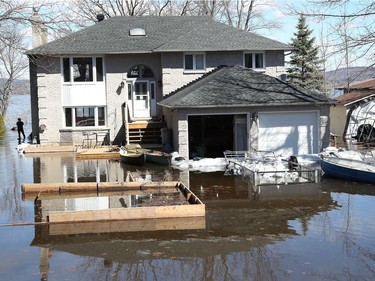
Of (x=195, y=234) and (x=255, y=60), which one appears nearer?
(x=195, y=234)

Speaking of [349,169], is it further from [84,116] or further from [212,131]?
[84,116]

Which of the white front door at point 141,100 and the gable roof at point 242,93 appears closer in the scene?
the gable roof at point 242,93

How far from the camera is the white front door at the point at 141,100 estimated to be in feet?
101

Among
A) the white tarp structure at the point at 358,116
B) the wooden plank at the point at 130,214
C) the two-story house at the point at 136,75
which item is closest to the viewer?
the wooden plank at the point at 130,214

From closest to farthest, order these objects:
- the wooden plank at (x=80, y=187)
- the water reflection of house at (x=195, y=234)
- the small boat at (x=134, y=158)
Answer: the water reflection of house at (x=195, y=234), the wooden plank at (x=80, y=187), the small boat at (x=134, y=158)

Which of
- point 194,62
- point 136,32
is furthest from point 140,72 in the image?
point 194,62

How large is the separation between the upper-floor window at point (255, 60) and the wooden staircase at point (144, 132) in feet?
19.0

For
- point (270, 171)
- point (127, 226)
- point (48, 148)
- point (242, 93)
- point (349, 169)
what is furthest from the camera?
point (48, 148)

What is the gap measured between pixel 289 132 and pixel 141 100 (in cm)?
996

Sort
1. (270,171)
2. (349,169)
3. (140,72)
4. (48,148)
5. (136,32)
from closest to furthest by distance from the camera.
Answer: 1. (270,171)
2. (349,169)
3. (48,148)
4. (140,72)
5. (136,32)

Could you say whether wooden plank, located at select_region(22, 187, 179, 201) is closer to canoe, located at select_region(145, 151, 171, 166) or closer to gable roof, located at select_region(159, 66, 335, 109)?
canoe, located at select_region(145, 151, 171, 166)

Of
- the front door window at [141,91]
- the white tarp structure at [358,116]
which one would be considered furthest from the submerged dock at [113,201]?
the white tarp structure at [358,116]

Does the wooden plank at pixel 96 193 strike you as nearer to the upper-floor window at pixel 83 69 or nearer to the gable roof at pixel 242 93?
the gable roof at pixel 242 93

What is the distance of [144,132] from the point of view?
1147 inches
